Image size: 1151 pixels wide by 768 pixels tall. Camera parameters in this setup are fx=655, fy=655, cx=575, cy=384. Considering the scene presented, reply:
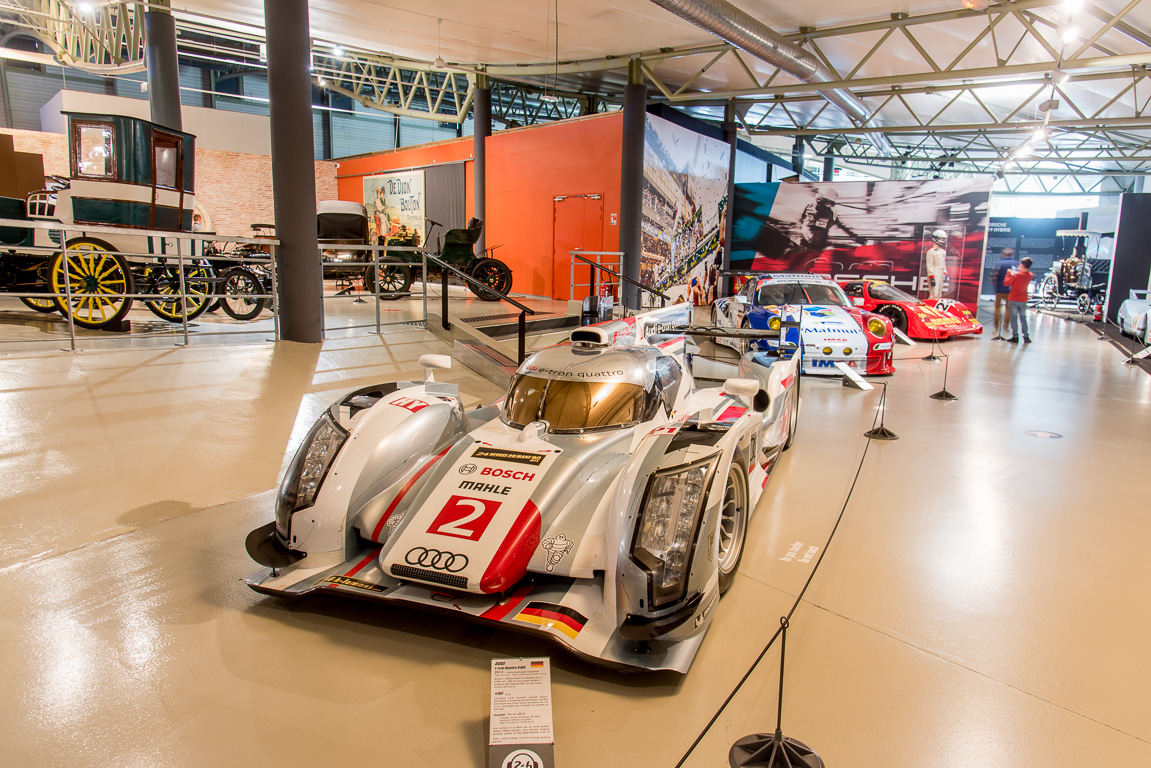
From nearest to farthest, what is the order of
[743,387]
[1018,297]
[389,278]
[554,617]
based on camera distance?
[554,617] < [743,387] < [1018,297] < [389,278]

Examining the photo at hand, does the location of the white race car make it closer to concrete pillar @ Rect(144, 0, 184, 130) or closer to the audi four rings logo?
the audi four rings logo

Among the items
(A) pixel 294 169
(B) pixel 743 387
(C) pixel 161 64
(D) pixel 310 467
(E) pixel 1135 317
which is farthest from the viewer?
(E) pixel 1135 317

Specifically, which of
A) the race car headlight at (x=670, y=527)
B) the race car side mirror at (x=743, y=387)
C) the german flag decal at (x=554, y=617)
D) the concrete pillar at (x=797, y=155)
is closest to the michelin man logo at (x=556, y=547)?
the german flag decal at (x=554, y=617)

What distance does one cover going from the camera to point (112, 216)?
716cm

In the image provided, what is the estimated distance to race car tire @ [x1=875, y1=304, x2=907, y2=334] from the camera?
39.8 feet

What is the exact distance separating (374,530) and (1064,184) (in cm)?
3961

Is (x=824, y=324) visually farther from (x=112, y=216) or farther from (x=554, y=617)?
(x=112, y=216)

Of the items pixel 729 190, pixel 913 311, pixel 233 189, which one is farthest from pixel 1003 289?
pixel 233 189

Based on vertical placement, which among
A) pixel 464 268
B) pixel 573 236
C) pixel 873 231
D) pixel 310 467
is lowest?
pixel 310 467

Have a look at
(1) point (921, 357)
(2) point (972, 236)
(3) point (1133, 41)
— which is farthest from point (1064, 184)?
(1) point (921, 357)

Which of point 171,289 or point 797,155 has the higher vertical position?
point 797,155

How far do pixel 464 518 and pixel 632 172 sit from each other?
11.3 meters

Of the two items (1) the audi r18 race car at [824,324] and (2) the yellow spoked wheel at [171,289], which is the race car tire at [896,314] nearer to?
(1) the audi r18 race car at [824,324]

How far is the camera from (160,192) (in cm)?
758
